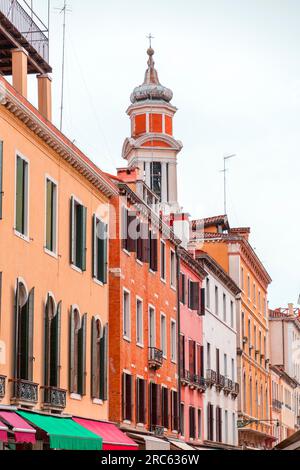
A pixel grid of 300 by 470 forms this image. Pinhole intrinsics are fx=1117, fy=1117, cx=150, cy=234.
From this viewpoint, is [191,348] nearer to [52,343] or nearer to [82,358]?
[82,358]

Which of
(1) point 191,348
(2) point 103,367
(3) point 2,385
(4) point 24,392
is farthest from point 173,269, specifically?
(3) point 2,385

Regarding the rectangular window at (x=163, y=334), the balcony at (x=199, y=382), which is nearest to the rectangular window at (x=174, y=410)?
the rectangular window at (x=163, y=334)

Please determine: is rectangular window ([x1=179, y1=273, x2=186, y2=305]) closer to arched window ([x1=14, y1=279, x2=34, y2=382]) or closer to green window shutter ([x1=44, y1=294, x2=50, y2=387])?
green window shutter ([x1=44, y1=294, x2=50, y2=387])

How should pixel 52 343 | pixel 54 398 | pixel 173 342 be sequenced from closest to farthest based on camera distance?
1. pixel 54 398
2. pixel 52 343
3. pixel 173 342

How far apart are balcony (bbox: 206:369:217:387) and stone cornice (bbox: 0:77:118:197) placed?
1762 cm

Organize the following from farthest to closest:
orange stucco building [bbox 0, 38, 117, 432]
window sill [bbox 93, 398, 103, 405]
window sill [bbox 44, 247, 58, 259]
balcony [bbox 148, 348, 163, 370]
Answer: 1. balcony [bbox 148, 348, 163, 370]
2. window sill [bbox 93, 398, 103, 405]
3. window sill [bbox 44, 247, 58, 259]
4. orange stucco building [bbox 0, 38, 117, 432]

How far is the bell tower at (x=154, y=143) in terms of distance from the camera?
8675 centimetres

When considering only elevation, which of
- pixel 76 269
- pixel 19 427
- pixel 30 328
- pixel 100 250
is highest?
pixel 100 250

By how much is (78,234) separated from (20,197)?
5.33 metres

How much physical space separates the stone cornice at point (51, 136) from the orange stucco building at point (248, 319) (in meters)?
22.9

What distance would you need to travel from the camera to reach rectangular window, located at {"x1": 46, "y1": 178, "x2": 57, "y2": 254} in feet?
97.6

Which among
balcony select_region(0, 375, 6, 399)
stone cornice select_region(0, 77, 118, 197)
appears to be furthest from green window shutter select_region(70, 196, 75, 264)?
balcony select_region(0, 375, 6, 399)

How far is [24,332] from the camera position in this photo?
2681 cm
